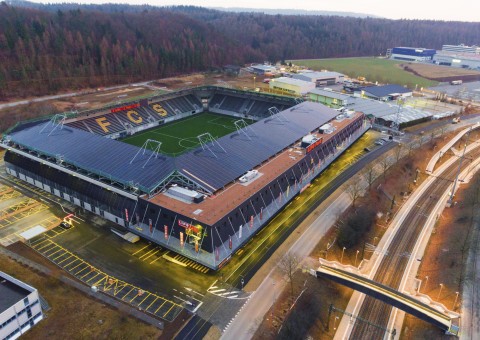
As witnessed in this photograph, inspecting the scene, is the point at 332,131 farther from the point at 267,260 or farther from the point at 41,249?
the point at 41,249

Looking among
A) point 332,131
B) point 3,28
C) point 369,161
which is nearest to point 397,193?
point 369,161

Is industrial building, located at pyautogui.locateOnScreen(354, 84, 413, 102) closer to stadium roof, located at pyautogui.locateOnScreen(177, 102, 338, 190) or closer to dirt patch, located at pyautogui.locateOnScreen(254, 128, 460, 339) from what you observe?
stadium roof, located at pyautogui.locateOnScreen(177, 102, 338, 190)

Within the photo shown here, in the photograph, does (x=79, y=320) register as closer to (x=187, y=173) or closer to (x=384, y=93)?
(x=187, y=173)

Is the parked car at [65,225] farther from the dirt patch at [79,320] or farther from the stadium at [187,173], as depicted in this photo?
the dirt patch at [79,320]

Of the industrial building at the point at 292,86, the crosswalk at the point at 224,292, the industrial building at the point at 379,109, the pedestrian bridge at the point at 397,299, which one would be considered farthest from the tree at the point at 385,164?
the industrial building at the point at 292,86

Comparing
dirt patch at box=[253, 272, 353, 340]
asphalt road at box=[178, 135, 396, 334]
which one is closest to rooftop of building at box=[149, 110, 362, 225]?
asphalt road at box=[178, 135, 396, 334]

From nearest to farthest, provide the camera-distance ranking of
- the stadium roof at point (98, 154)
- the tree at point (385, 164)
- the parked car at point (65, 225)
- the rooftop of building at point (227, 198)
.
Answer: the rooftop of building at point (227, 198)
the parked car at point (65, 225)
the stadium roof at point (98, 154)
the tree at point (385, 164)
